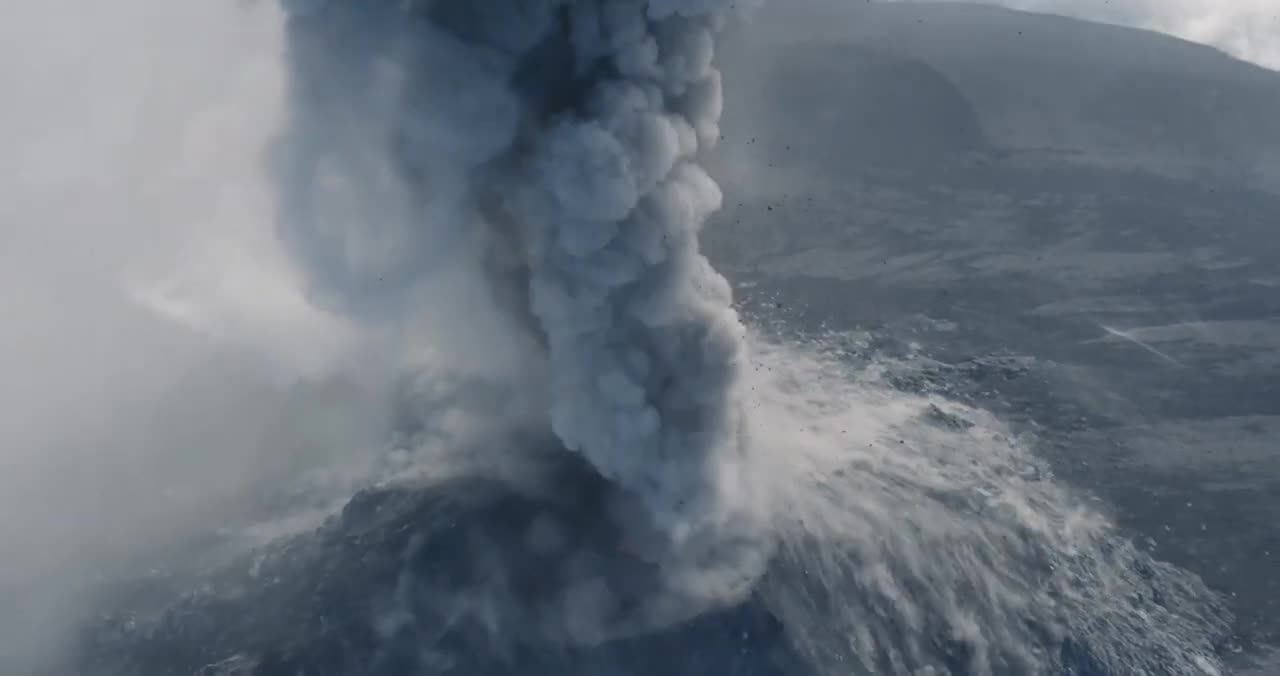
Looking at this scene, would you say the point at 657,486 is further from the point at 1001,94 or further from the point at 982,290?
the point at 1001,94

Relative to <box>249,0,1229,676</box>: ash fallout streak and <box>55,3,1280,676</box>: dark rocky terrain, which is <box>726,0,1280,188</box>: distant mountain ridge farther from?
<box>249,0,1229,676</box>: ash fallout streak

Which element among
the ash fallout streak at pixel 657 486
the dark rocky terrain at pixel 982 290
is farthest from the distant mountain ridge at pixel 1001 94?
the ash fallout streak at pixel 657 486

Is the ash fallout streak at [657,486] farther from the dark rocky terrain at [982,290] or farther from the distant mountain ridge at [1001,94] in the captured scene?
the distant mountain ridge at [1001,94]

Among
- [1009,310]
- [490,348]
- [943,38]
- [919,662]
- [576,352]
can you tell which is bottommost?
[919,662]

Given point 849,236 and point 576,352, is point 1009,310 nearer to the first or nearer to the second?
point 849,236

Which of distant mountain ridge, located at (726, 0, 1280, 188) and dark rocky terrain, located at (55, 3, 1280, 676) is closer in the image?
Answer: dark rocky terrain, located at (55, 3, 1280, 676)

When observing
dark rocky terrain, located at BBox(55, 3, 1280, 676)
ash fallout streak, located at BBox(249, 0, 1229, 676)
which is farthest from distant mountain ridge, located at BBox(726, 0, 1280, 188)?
ash fallout streak, located at BBox(249, 0, 1229, 676)

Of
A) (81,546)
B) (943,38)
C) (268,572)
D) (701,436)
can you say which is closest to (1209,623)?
(701,436)

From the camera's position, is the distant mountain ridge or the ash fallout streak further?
the distant mountain ridge

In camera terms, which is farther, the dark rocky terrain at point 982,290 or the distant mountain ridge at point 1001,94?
the distant mountain ridge at point 1001,94

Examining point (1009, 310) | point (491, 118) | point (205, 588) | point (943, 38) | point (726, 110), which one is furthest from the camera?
point (943, 38)

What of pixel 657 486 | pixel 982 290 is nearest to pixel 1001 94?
pixel 982 290
